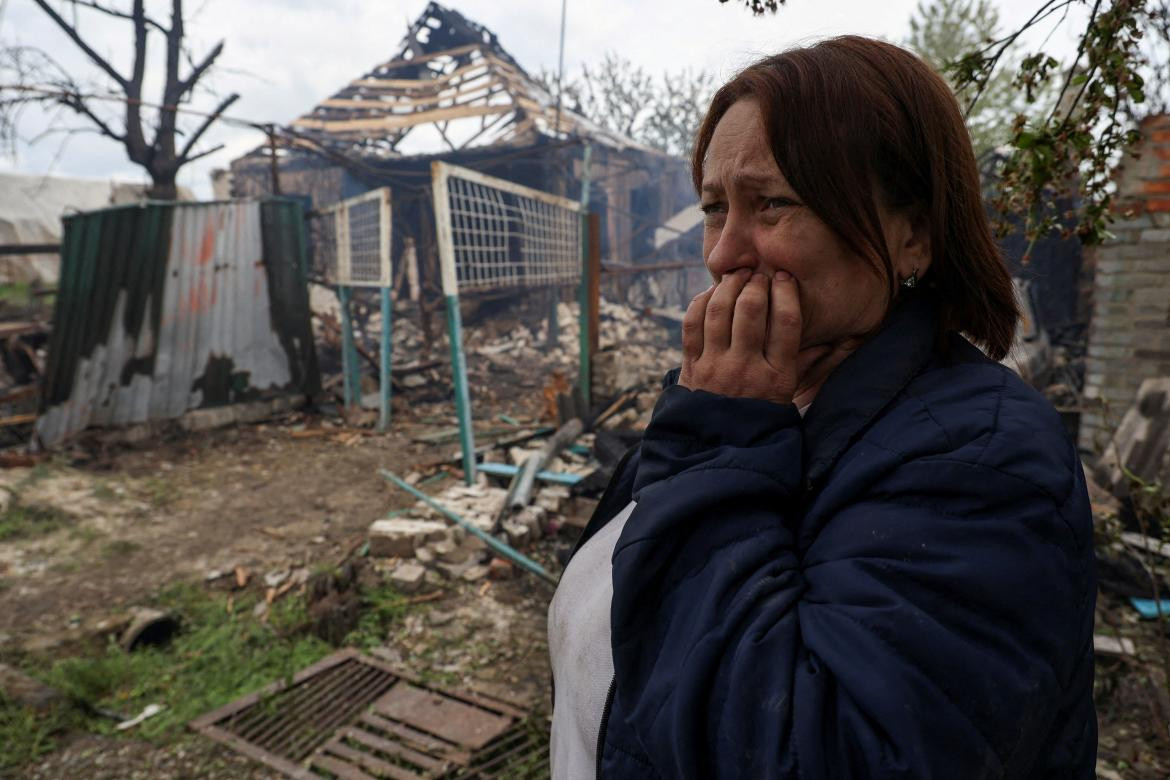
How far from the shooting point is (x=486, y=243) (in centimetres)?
683

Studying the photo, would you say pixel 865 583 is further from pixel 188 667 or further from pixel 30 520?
pixel 30 520

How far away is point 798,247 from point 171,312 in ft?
27.6

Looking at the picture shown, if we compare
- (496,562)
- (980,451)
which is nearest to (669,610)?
(980,451)

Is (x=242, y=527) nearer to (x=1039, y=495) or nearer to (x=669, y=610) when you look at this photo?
(x=669, y=610)

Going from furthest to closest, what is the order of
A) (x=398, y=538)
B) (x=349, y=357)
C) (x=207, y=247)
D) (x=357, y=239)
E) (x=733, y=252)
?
1. (x=349, y=357)
2. (x=357, y=239)
3. (x=207, y=247)
4. (x=398, y=538)
5. (x=733, y=252)

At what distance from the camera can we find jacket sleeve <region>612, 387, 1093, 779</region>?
0.70 m

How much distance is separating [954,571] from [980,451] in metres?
0.16

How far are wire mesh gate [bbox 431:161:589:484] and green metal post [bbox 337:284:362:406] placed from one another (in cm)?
230

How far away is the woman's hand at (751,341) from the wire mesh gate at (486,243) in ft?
14.8

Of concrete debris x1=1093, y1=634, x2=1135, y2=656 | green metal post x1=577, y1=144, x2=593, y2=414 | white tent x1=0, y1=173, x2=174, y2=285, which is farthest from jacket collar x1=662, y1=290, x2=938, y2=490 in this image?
white tent x1=0, y1=173, x2=174, y2=285

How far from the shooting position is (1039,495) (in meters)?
0.77

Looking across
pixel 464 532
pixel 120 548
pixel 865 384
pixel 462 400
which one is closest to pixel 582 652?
pixel 865 384

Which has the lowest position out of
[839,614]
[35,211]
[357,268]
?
[839,614]

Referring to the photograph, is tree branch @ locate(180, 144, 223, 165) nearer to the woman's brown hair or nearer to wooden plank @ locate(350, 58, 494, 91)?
wooden plank @ locate(350, 58, 494, 91)
